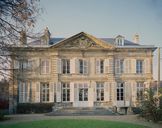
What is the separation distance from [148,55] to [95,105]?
8516mm

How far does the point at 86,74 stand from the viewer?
33.0 meters

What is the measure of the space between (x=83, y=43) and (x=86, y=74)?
362 cm

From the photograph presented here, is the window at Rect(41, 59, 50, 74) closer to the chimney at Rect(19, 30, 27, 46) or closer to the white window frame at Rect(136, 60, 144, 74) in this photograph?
the white window frame at Rect(136, 60, 144, 74)

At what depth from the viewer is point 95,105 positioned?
32656 millimetres

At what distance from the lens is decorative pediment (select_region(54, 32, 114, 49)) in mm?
33094

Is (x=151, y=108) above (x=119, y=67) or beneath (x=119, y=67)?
beneath

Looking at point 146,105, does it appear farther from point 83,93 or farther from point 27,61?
point 27,61

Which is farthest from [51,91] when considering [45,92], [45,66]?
[45,66]

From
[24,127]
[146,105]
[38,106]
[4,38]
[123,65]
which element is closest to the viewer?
[4,38]

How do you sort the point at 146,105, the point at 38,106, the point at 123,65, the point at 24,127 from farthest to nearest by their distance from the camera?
the point at 123,65
the point at 38,106
the point at 146,105
the point at 24,127

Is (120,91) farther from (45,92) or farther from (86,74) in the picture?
(45,92)

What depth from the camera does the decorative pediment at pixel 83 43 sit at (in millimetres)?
33094

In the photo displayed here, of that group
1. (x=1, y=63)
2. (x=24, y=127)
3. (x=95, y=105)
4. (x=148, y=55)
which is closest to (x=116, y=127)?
(x=24, y=127)

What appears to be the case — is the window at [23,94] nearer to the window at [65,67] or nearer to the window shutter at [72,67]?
the window at [65,67]
